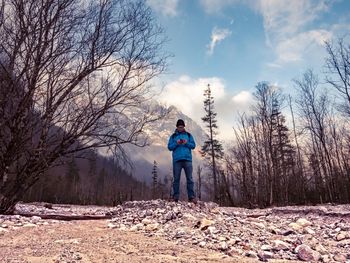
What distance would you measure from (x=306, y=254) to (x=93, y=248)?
2498 millimetres

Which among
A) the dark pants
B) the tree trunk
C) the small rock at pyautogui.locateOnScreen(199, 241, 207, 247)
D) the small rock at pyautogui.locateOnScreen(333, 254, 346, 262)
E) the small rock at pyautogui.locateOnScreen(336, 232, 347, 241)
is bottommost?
the small rock at pyautogui.locateOnScreen(333, 254, 346, 262)

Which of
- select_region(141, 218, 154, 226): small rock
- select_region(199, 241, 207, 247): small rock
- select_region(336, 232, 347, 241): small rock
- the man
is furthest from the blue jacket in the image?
select_region(199, 241, 207, 247): small rock

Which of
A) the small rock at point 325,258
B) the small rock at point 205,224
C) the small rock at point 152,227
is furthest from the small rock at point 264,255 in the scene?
the small rock at point 152,227

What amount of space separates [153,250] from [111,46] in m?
6.91

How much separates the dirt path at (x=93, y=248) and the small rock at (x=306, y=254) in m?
0.85

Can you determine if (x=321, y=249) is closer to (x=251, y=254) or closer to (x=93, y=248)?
(x=251, y=254)

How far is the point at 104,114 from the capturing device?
29.2 feet

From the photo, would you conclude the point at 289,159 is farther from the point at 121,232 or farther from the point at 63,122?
the point at 121,232

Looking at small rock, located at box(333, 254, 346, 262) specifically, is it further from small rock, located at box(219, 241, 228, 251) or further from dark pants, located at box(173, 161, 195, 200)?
dark pants, located at box(173, 161, 195, 200)

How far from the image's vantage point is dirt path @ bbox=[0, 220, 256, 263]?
3352 mm

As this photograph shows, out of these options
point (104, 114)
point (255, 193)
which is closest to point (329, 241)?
point (104, 114)

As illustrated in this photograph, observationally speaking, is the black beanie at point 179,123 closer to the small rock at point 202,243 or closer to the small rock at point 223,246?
the small rock at point 202,243

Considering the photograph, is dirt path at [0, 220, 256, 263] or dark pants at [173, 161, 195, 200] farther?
dark pants at [173, 161, 195, 200]

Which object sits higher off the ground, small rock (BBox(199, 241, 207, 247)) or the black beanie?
the black beanie
